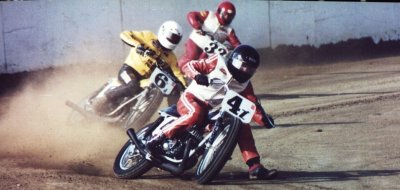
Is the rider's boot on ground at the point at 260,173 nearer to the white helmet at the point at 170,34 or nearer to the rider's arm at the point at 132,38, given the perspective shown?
the white helmet at the point at 170,34

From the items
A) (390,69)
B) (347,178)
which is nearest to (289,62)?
(390,69)

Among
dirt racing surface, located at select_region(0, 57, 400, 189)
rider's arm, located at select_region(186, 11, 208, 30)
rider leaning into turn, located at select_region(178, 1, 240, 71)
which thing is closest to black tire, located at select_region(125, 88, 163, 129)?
dirt racing surface, located at select_region(0, 57, 400, 189)

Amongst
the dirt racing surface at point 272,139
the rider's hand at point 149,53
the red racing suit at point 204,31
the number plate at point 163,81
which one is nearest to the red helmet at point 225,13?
the red racing suit at point 204,31

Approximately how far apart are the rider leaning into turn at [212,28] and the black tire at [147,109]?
2.28 metres

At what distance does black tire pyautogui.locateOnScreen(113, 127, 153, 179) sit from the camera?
28.0 feet

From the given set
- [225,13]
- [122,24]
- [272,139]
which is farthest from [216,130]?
[122,24]

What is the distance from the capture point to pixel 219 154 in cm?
798

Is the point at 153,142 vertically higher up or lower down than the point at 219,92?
lower down

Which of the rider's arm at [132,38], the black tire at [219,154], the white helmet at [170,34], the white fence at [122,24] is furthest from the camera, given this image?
the white fence at [122,24]

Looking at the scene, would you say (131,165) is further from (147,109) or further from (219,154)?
(147,109)

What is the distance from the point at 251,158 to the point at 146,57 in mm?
3623

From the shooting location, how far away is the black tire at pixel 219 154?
26.2ft

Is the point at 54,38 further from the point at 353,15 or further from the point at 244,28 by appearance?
the point at 353,15

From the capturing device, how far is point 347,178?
855 centimetres
